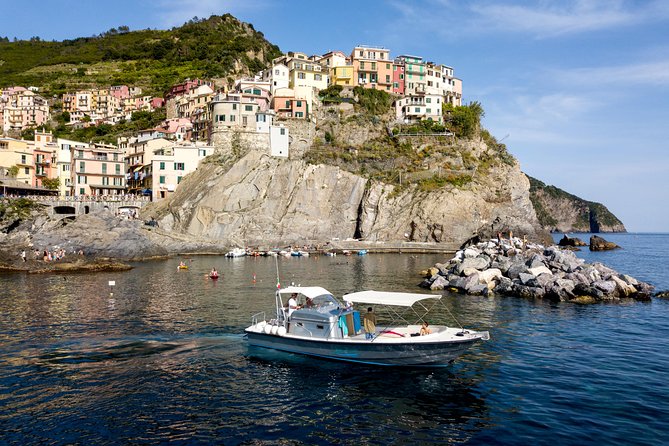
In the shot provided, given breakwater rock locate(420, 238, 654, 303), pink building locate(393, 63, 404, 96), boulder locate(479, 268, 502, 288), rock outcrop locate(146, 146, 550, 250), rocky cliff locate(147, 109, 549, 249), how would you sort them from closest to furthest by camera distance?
1. breakwater rock locate(420, 238, 654, 303)
2. boulder locate(479, 268, 502, 288)
3. rock outcrop locate(146, 146, 550, 250)
4. rocky cliff locate(147, 109, 549, 249)
5. pink building locate(393, 63, 404, 96)

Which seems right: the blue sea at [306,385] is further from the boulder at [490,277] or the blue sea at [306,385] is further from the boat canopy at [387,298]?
the boulder at [490,277]

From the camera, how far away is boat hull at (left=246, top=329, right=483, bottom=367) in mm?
20188

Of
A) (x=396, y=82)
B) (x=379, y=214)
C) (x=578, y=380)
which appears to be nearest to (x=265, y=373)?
(x=578, y=380)

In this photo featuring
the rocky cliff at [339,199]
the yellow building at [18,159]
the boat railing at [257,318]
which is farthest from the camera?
the yellow building at [18,159]

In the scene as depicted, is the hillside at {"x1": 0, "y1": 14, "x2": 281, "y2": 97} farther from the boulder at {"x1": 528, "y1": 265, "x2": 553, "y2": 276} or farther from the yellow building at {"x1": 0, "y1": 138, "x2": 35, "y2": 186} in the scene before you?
the boulder at {"x1": 528, "y1": 265, "x2": 553, "y2": 276}

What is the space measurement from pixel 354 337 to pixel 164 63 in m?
185

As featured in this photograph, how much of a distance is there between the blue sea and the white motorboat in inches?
25.0

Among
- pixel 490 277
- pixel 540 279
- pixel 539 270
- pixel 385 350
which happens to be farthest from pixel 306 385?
pixel 539 270

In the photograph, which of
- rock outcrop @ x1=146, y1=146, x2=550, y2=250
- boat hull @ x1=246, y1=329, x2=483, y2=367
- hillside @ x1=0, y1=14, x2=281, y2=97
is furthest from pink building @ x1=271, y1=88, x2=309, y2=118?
boat hull @ x1=246, y1=329, x2=483, y2=367

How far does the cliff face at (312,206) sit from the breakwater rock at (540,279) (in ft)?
132

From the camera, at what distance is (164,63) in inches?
7101

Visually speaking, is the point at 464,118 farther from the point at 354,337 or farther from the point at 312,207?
the point at 354,337

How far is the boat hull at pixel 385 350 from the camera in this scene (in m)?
20.2

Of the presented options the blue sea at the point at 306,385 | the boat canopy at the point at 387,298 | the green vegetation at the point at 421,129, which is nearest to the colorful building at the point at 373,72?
the green vegetation at the point at 421,129
